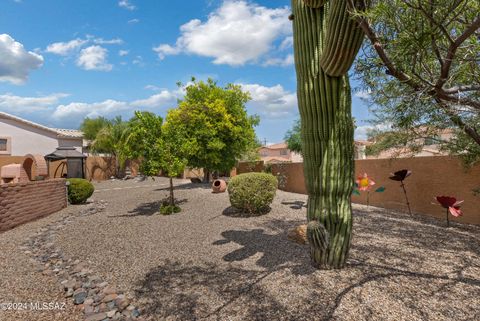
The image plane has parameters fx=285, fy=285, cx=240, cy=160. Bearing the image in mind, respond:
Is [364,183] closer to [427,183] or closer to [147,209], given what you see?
[427,183]

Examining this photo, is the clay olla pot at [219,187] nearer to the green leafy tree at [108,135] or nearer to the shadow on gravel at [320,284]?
the shadow on gravel at [320,284]

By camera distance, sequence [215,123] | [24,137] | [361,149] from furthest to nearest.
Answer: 1. [24,137]
2. [361,149]
3. [215,123]

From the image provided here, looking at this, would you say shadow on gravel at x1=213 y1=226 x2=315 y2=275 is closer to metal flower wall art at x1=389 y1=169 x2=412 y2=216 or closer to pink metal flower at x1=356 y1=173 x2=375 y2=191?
pink metal flower at x1=356 y1=173 x2=375 y2=191

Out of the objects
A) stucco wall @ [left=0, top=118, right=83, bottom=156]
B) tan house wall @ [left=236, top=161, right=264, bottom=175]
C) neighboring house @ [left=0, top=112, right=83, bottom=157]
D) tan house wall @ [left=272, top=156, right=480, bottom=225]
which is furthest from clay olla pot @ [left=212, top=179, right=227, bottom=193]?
stucco wall @ [left=0, top=118, right=83, bottom=156]

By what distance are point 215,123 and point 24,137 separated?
64.4 ft

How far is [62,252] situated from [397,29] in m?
6.47

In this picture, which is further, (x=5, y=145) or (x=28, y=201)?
(x=5, y=145)

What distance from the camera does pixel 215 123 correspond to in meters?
13.6

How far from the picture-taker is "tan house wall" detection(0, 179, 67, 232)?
727cm

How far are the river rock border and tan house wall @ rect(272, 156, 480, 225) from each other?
7.21 metres

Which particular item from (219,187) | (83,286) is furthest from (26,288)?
(219,187)

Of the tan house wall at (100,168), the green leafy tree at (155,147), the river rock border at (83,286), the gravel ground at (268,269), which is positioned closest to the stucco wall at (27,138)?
the tan house wall at (100,168)

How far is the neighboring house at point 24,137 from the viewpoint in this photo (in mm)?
22766

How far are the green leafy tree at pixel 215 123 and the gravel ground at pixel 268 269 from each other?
6.47 meters
